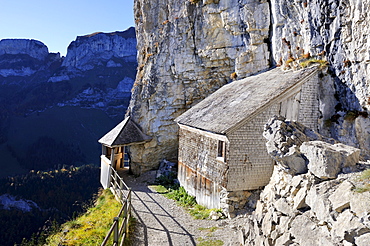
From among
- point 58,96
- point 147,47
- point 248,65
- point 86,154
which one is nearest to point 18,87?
point 58,96

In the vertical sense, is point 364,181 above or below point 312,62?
below

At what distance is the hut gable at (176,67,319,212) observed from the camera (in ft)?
35.1

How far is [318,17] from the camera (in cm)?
1179

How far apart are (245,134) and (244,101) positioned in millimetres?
2134

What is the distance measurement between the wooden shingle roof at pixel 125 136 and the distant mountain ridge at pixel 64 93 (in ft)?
178

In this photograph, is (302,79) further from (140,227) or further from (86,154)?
(86,154)

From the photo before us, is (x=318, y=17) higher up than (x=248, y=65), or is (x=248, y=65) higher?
(x=318, y=17)

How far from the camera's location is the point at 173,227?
1016cm

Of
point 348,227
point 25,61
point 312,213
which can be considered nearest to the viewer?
point 348,227

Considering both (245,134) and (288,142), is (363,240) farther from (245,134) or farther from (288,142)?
(245,134)

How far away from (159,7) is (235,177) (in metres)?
17.7

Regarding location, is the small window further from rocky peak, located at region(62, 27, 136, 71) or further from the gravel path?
rocky peak, located at region(62, 27, 136, 71)

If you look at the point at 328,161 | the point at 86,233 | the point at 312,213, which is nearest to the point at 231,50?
the point at 328,161

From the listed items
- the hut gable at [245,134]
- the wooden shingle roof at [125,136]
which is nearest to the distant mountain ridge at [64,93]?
the wooden shingle roof at [125,136]
